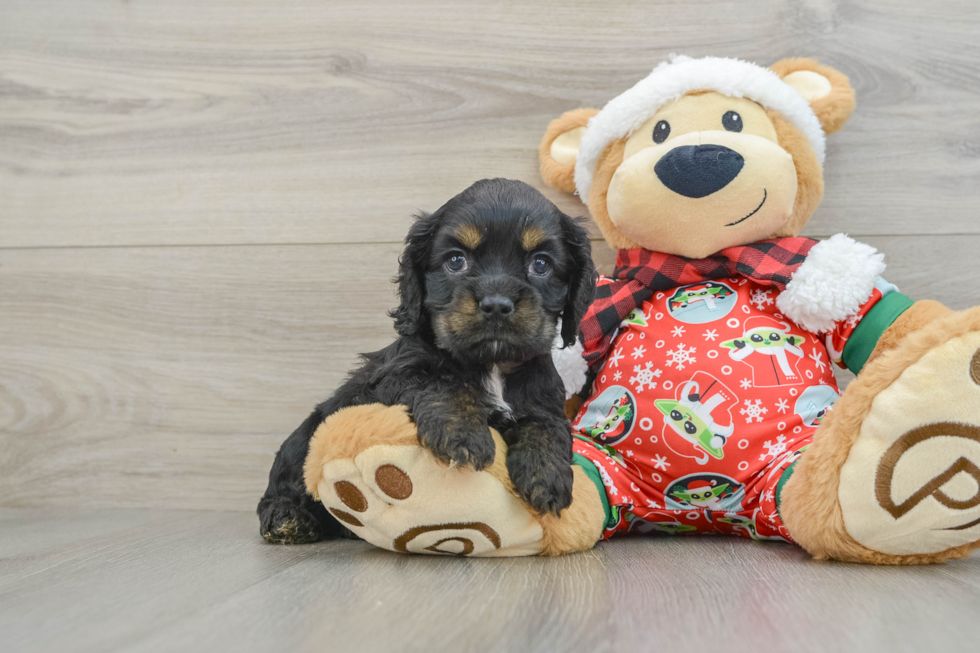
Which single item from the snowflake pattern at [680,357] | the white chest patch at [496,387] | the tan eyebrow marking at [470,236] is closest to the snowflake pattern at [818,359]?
the snowflake pattern at [680,357]

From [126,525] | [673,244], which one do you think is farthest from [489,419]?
[126,525]

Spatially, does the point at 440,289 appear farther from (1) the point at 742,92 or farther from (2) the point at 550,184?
(1) the point at 742,92

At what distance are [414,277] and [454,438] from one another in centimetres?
38

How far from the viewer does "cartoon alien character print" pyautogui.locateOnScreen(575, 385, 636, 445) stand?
5.33 ft

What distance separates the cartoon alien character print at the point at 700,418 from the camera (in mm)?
1539

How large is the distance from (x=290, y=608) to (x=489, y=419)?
538 millimetres

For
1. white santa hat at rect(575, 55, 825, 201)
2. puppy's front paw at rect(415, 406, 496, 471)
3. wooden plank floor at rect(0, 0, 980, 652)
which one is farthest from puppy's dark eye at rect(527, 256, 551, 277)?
wooden plank floor at rect(0, 0, 980, 652)

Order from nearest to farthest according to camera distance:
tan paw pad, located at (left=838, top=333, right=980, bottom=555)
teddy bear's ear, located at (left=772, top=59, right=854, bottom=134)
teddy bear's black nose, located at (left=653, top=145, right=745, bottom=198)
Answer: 1. tan paw pad, located at (left=838, top=333, right=980, bottom=555)
2. teddy bear's black nose, located at (left=653, top=145, right=745, bottom=198)
3. teddy bear's ear, located at (left=772, top=59, right=854, bottom=134)

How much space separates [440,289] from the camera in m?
1.40

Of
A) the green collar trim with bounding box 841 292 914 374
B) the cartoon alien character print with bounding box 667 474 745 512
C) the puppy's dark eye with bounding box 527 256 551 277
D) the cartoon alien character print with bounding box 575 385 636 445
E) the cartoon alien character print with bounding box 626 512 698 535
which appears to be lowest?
the cartoon alien character print with bounding box 626 512 698 535

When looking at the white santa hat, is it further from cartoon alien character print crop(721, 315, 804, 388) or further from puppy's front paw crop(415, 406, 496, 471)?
puppy's front paw crop(415, 406, 496, 471)

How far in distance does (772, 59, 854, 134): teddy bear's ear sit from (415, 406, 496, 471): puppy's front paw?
1.25m

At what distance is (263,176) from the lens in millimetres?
2209

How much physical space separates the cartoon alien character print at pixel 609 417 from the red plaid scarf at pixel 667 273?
0.13m
